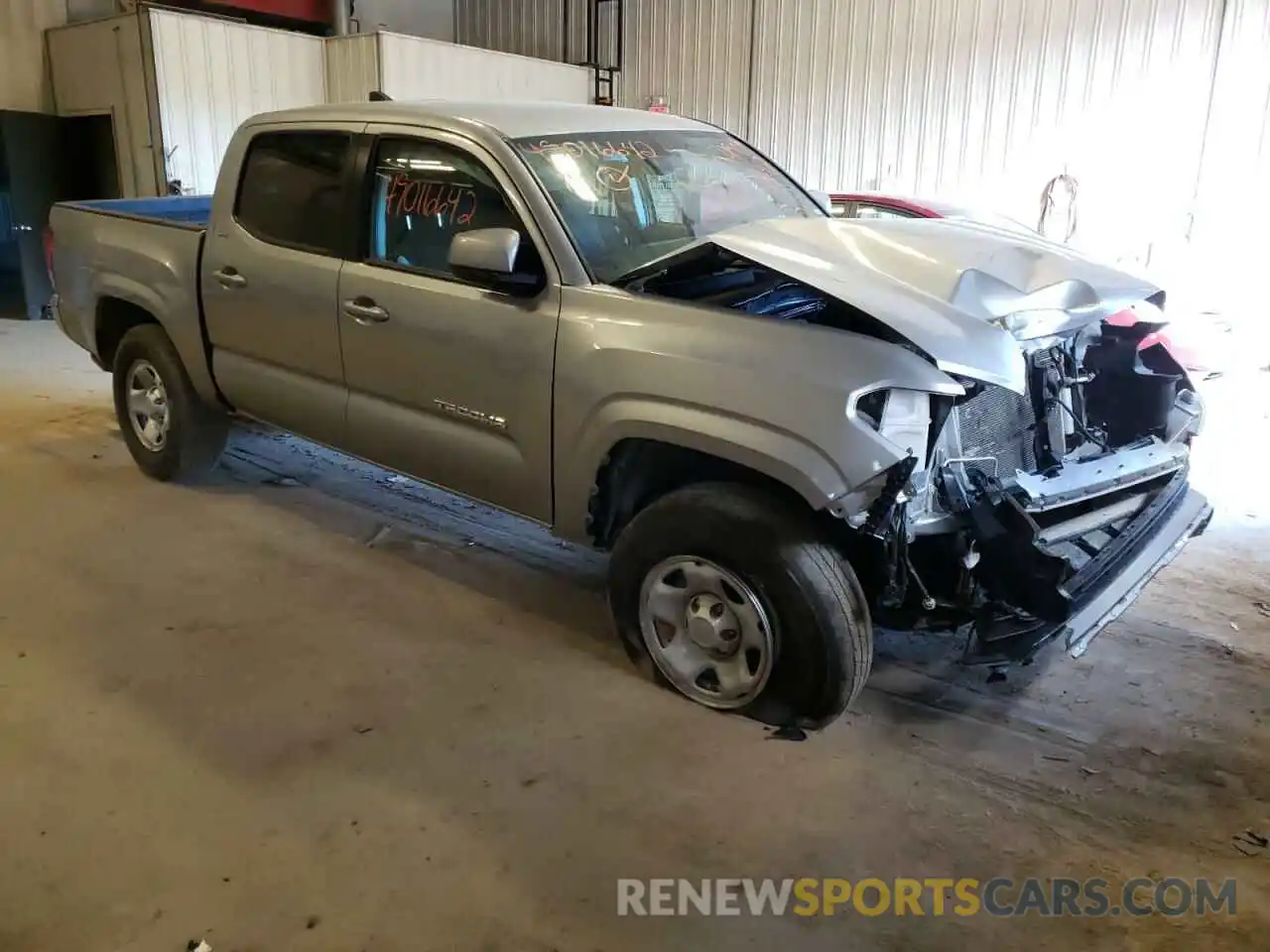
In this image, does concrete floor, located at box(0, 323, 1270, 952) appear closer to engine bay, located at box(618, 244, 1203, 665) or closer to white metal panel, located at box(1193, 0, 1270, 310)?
engine bay, located at box(618, 244, 1203, 665)

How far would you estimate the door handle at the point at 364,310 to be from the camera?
381 cm

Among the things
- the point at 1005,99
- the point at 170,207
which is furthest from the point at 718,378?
the point at 1005,99

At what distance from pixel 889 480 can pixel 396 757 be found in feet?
5.33

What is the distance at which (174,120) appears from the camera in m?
10.2

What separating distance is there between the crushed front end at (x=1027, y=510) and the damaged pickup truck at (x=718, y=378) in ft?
0.03

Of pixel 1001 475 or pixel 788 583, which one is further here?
pixel 1001 475

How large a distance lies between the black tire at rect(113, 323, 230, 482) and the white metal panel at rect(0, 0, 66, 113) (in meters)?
7.84

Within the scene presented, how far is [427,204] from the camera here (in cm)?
376

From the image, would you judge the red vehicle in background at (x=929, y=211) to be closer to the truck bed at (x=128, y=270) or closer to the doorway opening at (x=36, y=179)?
the truck bed at (x=128, y=270)

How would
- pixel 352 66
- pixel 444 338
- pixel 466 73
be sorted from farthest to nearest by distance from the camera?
pixel 466 73, pixel 352 66, pixel 444 338

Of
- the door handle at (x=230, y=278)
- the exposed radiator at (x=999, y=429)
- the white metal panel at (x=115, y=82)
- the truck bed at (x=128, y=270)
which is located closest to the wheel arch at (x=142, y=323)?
the truck bed at (x=128, y=270)

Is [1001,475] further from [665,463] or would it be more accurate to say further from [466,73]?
[466,73]

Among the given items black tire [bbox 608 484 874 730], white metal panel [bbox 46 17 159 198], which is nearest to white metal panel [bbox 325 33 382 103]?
white metal panel [bbox 46 17 159 198]

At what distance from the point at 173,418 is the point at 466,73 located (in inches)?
319
